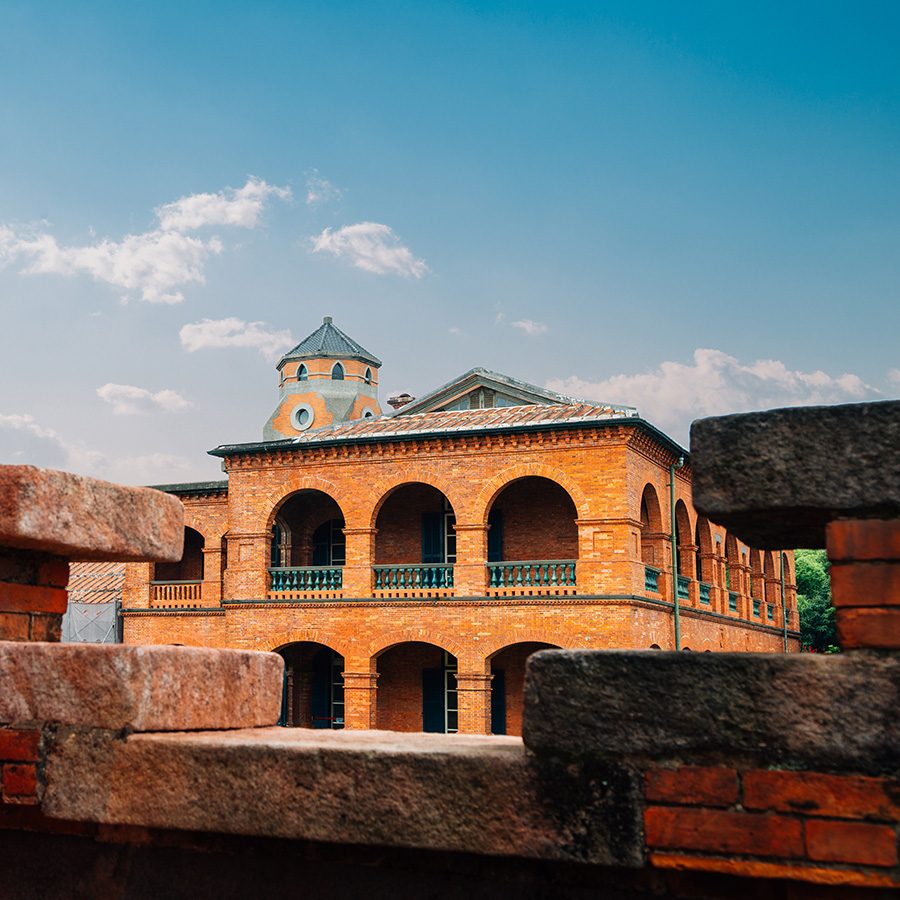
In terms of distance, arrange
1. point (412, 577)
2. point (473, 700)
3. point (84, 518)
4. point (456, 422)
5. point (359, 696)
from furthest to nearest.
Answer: point (456, 422) → point (412, 577) → point (359, 696) → point (473, 700) → point (84, 518)

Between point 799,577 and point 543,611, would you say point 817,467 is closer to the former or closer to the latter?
point 543,611

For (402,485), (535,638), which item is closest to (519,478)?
(402,485)

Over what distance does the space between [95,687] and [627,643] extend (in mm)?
17713

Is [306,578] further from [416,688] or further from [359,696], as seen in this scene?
[416,688]

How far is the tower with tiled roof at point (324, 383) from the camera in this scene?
135 ft

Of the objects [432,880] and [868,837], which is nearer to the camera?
[868,837]

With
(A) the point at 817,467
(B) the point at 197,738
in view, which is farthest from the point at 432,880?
(A) the point at 817,467

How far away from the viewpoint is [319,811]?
92.4 inches

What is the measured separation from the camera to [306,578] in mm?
22703

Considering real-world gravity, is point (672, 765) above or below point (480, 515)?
below

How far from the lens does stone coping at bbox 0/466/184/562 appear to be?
2.78 metres

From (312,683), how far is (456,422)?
269 inches

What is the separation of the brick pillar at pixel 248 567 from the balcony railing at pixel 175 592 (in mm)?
1886

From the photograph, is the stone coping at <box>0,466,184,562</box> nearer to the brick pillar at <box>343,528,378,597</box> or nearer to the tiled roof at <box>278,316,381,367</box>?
the brick pillar at <box>343,528,378,597</box>
